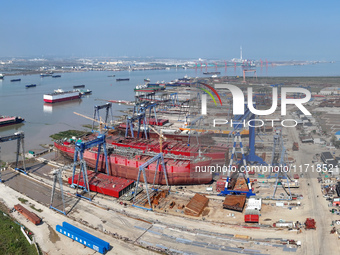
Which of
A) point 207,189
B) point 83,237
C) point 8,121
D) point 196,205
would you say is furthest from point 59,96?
point 83,237

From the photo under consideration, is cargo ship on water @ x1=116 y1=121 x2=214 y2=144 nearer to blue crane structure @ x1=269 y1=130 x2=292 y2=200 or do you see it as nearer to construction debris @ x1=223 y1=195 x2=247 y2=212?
blue crane structure @ x1=269 y1=130 x2=292 y2=200

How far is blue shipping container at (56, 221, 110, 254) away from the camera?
1128 centimetres

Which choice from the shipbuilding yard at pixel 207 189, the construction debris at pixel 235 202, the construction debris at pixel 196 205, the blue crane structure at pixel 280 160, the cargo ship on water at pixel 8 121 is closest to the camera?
the shipbuilding yard at pixel 207 189

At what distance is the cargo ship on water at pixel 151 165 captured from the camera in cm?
1708

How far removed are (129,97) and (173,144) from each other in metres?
35.4

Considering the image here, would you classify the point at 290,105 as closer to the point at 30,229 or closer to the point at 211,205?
the point at 211,205

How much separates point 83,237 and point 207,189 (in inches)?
281

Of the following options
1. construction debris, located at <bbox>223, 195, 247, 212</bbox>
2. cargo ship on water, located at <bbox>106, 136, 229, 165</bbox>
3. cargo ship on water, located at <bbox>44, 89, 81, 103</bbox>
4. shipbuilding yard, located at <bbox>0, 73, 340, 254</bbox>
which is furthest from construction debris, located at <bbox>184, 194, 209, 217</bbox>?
cargo ship on water, located at <bbox>44, 89, 81, 103</bbox>

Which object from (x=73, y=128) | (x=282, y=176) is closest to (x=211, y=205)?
(x=282, y=176)

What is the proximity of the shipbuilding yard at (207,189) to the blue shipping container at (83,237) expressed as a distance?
0.15 feet

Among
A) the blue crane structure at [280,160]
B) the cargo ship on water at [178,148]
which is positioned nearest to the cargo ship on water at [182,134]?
the cargo ship on water at [178,148]

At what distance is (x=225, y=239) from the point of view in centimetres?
1190

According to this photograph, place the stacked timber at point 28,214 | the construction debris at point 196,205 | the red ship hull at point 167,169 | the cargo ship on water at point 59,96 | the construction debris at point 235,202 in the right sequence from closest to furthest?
the stacked timber at point 28,214
the construction debris at point 196,205
the construction debris at point 235,202
the red ship hull at point 167,169
the cargo ship on water at point 59,96

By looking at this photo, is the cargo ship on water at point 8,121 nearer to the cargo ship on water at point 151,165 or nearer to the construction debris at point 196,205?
the cargo ship on water at point 151,165
